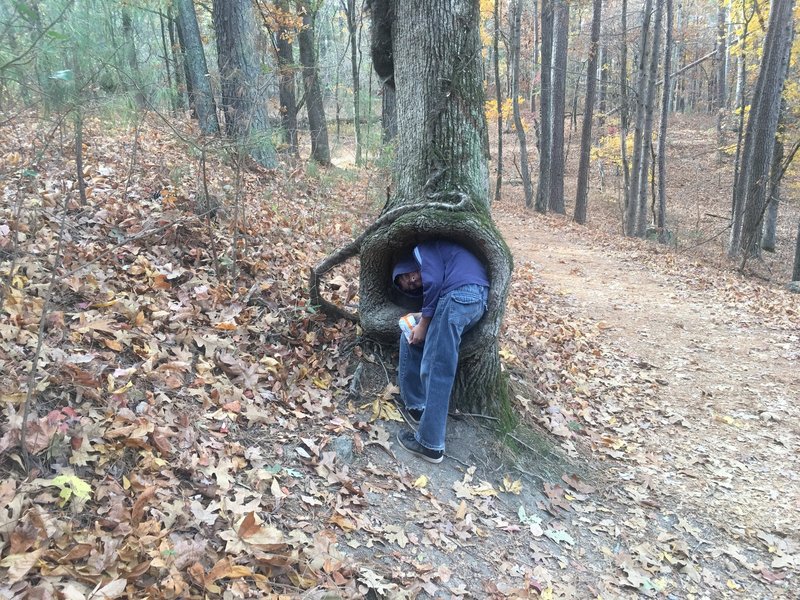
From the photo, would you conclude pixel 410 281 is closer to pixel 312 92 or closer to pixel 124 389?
pixel 124 389

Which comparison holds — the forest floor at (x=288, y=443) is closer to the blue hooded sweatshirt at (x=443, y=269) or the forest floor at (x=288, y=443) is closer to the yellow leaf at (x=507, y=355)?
the yellow leaf at (x=507, y=355)

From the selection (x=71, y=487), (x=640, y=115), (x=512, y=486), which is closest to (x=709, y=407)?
(x=512, y=486)

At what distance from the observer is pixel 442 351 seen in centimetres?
388

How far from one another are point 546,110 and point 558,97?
78cm

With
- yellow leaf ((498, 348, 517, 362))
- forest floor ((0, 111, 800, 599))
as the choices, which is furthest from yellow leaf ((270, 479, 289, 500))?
yellow leaf ((498, 348, 517, 362))

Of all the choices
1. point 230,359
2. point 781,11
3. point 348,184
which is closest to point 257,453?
point 230,359

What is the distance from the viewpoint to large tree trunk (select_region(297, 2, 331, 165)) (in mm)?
13648

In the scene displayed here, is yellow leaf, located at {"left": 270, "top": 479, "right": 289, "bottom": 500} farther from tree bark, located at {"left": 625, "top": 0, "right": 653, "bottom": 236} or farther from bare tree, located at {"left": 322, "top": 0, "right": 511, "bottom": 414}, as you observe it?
tree bark, located at {"left": 625, "top": 0, "right": 653, "bottom": 236}

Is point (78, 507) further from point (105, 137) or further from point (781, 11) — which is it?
point (781, 11)

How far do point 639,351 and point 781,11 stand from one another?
36.0 ft

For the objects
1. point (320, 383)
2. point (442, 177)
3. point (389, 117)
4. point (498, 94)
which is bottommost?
point (320, 383)

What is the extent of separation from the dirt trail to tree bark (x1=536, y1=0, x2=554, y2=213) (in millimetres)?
8791

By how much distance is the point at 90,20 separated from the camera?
4.30 metres

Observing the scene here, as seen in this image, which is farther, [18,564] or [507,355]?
[507,355]
